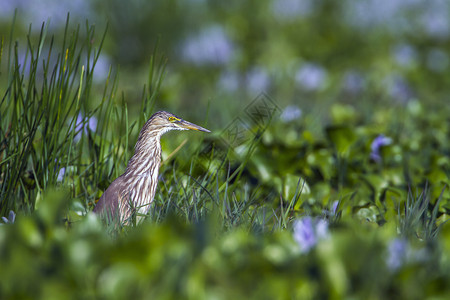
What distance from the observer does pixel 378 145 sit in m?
3.79

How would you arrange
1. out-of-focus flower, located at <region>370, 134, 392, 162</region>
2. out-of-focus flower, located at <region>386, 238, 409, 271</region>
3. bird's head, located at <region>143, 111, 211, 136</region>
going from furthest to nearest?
out-of-focus flower, located at <region>370, 134, 392, 162</region>, bird's head, located at <region>143, 111, 211, 136</region>, out-of-focus flower, located at <region>386, 238, 409, 271</region>

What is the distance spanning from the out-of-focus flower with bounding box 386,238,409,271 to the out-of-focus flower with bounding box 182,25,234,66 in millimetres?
5775

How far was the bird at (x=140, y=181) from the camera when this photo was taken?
2.49 m

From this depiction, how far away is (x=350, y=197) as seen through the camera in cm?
311

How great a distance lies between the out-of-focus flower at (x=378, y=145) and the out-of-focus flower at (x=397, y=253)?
7.24ft

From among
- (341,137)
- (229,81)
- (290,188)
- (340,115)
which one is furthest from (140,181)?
(229,81)

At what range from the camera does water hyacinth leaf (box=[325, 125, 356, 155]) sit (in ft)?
12.5

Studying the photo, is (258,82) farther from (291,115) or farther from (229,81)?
(291,115)

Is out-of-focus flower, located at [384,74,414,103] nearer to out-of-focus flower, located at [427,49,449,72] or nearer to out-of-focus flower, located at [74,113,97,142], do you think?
out-of-focus flower, located at [427,49,449,72]

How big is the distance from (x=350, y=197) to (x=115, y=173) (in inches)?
47.5

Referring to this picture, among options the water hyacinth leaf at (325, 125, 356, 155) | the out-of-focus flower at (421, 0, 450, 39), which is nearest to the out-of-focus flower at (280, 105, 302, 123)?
the water hyacinth leaf at (325, 125, 356, 155)

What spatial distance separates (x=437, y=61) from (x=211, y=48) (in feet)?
10.2

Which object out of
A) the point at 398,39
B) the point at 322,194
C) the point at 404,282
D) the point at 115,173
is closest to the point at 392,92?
the point at 398,39

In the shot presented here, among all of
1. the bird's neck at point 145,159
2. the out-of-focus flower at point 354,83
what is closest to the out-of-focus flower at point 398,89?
the out-of-focus flower at point 354,83
